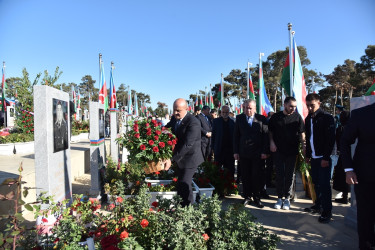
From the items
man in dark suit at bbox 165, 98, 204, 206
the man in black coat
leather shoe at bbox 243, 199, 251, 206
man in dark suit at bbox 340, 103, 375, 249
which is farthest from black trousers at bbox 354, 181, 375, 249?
leather shoe at bbox 243, 199, 251, 206

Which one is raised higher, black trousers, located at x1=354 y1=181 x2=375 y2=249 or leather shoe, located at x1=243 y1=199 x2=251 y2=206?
black trousers, located at x1=354 y1=181 x2=375 y2=249

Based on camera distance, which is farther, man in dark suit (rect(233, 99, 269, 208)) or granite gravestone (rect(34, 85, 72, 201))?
man in dark suit (rect(233, 99, 269, 208))

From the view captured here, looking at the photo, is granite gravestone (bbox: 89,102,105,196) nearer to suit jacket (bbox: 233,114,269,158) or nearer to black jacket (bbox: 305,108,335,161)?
suit jacket (bbox: 233,114,269,158)

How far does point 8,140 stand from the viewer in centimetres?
1003

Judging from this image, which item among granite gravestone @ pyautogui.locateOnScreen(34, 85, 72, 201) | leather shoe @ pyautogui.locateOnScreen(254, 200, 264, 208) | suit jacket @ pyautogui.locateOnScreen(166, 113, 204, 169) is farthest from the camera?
leather shoe @ pyautogui.locateOnScreen(254, 200, 264, 208)

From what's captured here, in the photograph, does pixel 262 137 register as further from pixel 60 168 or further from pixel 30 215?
pixel 30 215

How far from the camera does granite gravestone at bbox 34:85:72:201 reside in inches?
128

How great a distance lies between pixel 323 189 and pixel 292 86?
3.08m

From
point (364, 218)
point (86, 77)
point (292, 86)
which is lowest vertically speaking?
point (364, 218)

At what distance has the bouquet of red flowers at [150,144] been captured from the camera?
4555 millimetres

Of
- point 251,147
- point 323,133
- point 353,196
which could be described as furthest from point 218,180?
point 353,196

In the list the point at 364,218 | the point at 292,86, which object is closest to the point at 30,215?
the point at 364,218

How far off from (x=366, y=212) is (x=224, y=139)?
3772 mm

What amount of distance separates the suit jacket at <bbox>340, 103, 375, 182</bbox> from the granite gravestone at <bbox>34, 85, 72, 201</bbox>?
366 cm
